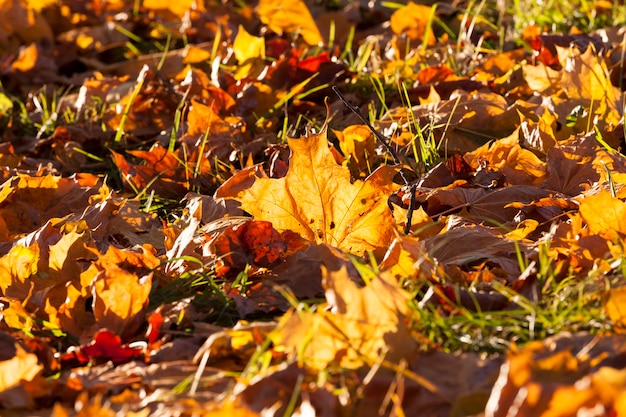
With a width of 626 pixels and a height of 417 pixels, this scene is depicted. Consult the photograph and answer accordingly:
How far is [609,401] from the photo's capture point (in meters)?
1.20

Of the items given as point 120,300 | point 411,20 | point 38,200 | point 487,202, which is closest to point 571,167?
point 487,202

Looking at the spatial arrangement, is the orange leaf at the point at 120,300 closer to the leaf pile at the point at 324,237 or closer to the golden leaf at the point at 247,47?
the leaf pile at the point at 324,237

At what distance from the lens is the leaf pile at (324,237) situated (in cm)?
145

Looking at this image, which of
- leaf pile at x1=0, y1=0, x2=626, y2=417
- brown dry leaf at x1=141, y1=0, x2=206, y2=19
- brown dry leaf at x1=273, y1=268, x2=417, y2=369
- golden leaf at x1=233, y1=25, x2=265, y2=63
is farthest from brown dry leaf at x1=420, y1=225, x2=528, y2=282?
brown dry leaf at x1=141, y1=0, x2=206, y2=19

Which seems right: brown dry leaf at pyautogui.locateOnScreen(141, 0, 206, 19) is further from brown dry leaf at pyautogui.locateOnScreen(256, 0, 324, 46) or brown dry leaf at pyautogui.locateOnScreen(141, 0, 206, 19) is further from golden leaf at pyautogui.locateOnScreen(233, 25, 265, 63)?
golden leaf at pyautogui.locateOnScreen(233, 25, 265, 63)

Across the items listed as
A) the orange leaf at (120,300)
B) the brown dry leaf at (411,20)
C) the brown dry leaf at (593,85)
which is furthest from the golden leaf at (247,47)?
the orange leaf at (120,300)

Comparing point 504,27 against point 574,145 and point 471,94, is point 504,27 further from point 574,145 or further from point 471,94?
point 574,145

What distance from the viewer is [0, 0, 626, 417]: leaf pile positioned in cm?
145

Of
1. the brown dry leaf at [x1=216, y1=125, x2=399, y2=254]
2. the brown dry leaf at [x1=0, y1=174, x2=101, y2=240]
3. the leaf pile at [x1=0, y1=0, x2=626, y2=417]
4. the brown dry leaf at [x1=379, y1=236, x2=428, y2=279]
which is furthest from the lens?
the brown dry leaf at [x1=0, y1=174, x2=101, y2=240]

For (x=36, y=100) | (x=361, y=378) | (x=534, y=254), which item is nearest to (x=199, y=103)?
(x=36, y=100)

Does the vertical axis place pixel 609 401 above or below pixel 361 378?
above

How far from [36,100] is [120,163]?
32.9 inches

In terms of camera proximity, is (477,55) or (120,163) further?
(477,55)

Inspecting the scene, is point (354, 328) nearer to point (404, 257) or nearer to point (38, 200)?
point (404, 257)
